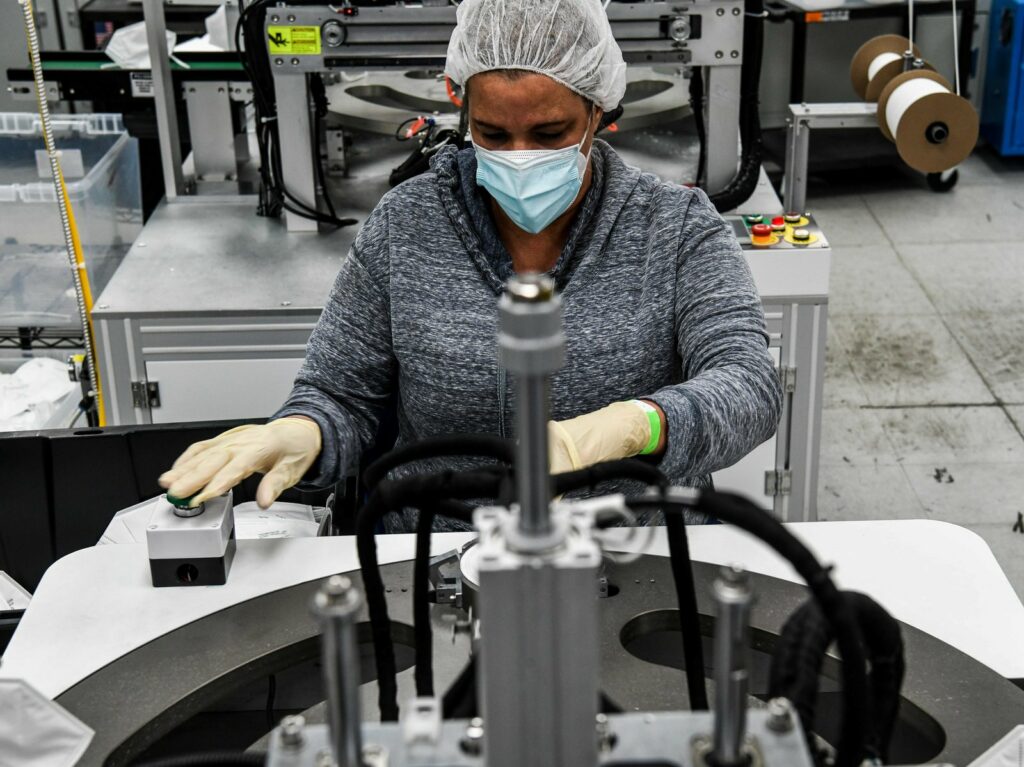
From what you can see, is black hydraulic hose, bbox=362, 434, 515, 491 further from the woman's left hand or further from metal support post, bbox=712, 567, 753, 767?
the woman's left hand

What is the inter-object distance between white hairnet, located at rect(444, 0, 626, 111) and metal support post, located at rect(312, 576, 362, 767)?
2.93 ft

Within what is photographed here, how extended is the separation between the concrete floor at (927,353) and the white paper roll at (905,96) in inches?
34.3

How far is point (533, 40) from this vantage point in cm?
138

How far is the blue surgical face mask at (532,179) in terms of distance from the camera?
1.42m

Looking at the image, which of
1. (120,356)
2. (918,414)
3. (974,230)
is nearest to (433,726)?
(120,356)

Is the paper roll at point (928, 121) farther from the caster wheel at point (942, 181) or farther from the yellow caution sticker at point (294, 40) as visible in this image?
the caster wheel at point (942, 181)

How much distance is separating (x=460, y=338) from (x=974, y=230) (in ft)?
10.3

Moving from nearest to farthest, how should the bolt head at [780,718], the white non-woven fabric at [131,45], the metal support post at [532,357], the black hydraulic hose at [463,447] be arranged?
1. the metal support post at [532,357]
2. the bolt head at [780,718]
3. the black hydraulic hose at [463,447]
4. the white non-woven fabric at [131,45]

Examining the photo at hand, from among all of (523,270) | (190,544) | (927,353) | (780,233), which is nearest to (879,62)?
(780,233)

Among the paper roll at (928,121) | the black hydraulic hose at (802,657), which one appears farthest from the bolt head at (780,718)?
the paper roll at (928,121)

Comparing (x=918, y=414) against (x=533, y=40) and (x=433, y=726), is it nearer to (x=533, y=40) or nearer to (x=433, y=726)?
(x=533, y=40)

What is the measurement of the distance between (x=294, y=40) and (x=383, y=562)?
1320 mm

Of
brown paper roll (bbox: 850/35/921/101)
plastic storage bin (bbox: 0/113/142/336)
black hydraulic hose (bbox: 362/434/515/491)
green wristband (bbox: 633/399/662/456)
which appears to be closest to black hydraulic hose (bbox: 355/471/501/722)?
black hydraulic hose (bbox: 362/434/515/491)

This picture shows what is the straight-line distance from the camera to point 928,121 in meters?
2.19
